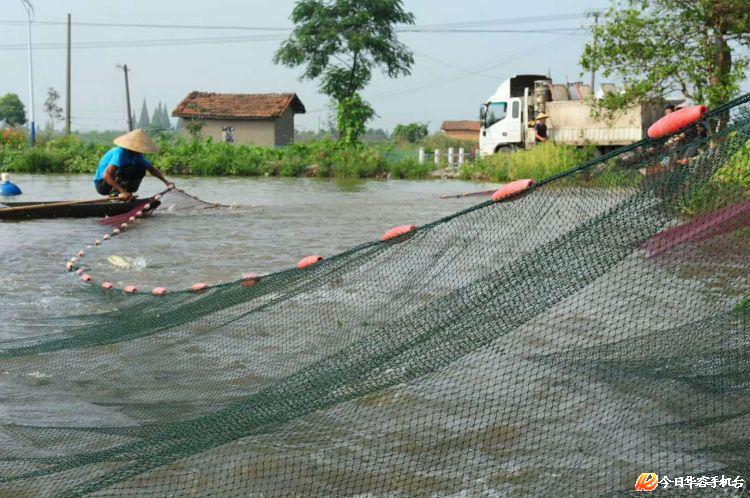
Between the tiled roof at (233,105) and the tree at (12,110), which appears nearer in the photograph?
the tiled roof at (233,105)

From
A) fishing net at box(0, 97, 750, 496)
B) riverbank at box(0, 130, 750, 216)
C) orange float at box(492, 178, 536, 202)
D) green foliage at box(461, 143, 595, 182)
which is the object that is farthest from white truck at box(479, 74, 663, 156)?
orange float at box(492, 178, 536, 202)

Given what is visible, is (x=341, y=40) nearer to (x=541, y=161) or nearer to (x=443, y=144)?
(x=443, y=144)

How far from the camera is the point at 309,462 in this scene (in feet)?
10.5

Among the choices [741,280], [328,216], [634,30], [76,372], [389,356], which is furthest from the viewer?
[328,216]

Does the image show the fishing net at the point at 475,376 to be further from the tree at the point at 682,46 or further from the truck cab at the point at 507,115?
the truck cab at the point at 507,115

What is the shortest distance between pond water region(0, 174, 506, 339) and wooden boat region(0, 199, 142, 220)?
96 millimetres

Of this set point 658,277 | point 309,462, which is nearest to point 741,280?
point 658,277

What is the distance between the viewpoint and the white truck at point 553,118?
1870cm

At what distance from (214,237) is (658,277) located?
763 cm

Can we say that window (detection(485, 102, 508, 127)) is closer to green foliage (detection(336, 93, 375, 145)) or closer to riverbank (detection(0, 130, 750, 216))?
riverbank (detection(0, 130, 750, 216))

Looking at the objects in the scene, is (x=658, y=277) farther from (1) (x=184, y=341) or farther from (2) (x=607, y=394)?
(1) (x=184, y=341)

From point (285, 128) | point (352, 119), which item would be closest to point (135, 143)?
point (352, 119)

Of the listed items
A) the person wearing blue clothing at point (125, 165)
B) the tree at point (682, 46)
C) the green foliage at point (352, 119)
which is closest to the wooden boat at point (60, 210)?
the person wearing blue clothing at point (125, 165)

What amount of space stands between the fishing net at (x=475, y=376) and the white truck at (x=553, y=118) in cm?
1372
